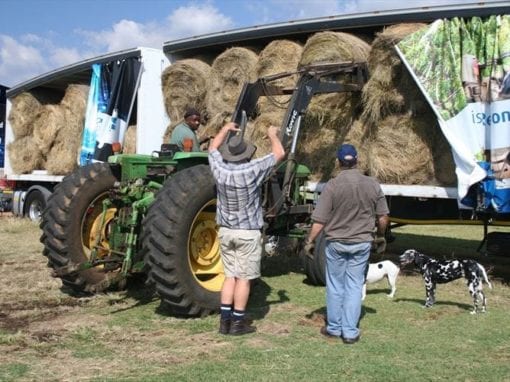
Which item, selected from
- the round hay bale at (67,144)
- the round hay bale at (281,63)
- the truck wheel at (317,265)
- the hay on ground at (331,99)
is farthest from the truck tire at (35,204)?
the truck wheel at (317,265)

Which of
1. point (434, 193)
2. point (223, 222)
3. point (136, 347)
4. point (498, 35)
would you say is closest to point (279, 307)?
point (223, 222)

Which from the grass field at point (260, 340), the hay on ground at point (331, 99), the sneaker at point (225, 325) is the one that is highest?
the hay on ground at point (331, 99)

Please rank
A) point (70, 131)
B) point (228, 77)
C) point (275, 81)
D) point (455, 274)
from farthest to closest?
1. point (70, 131)
2. point (228, 77)
3. point (275, 81)
4. point (455, 274)

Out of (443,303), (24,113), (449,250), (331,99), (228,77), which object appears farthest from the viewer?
(24,113)

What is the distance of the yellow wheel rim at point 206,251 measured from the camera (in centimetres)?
576

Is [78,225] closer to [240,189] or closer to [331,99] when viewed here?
[240,189]

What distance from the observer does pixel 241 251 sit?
16.7 feet

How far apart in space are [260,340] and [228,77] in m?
4.66

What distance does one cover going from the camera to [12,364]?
14.1ft

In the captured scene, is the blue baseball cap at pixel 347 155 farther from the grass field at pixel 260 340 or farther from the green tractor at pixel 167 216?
the grass field at pixel 260 340

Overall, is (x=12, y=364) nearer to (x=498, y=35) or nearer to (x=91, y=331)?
(x=91, y=331)

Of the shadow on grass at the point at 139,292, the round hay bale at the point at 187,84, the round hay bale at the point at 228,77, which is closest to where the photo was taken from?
the shadow on grass at the point at 139,292

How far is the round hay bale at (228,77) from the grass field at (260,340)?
2.78 m

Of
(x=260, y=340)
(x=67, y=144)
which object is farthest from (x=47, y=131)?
(x=260, y=340)
